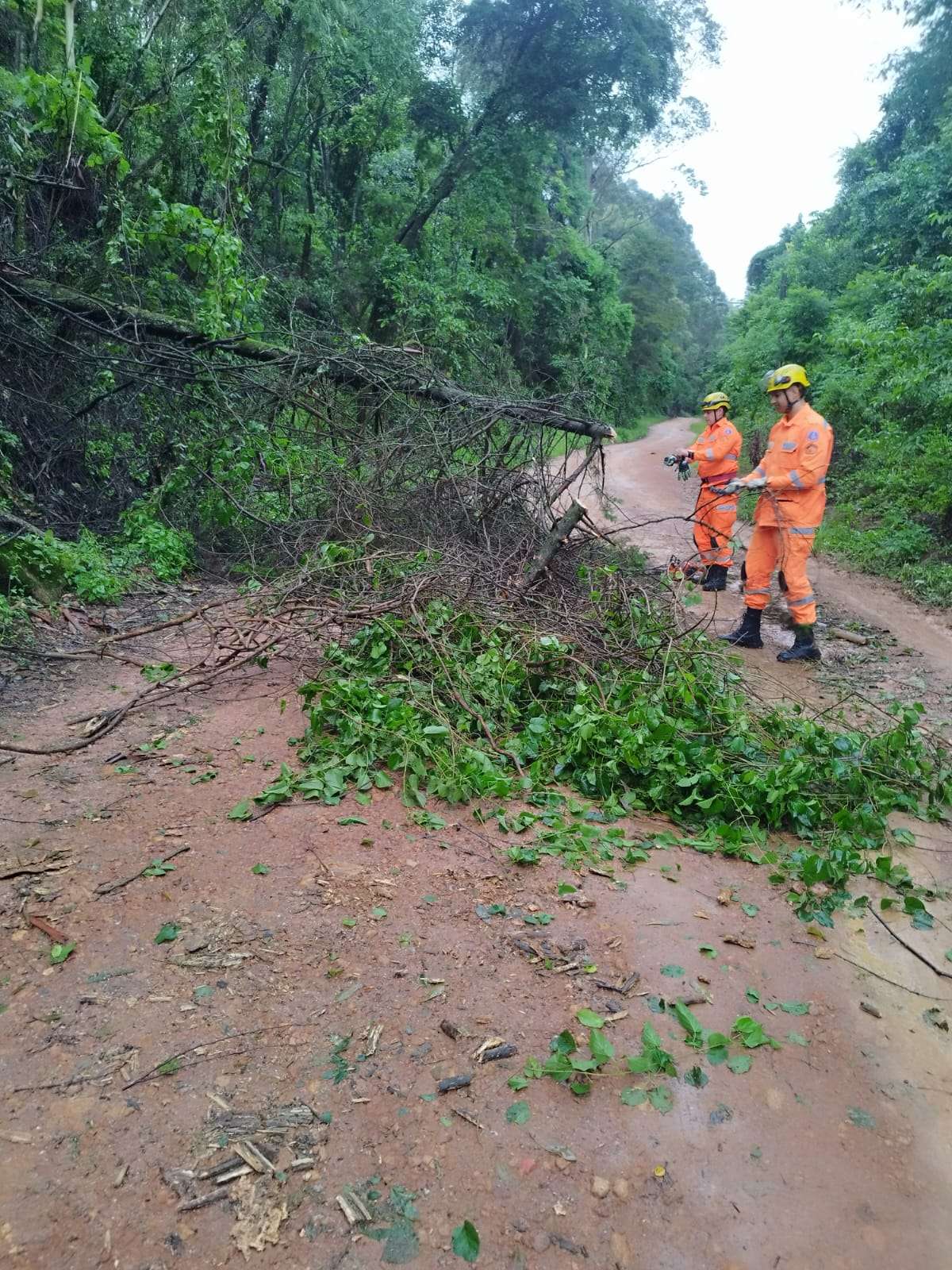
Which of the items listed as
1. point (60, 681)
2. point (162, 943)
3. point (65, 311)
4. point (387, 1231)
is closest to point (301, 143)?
point (65, 311)

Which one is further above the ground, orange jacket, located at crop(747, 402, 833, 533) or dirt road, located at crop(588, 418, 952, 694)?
orange jacket, located at crop(747, 402, 833, 533)

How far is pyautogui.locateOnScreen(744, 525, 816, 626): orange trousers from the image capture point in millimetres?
5930

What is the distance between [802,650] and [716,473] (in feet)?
7.44

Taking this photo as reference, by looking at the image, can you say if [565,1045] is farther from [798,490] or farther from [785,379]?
[785,379]

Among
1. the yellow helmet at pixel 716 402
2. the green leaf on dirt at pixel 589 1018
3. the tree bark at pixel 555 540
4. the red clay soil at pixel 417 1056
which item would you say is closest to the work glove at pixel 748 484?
the tree bark at pixel 555 540

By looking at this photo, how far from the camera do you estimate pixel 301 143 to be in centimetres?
1511

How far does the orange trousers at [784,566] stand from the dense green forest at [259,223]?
1.99 meters

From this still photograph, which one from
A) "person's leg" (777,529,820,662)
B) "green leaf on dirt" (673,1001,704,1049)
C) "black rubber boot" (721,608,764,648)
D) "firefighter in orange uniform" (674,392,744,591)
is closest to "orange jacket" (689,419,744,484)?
"firefighter in orange uniform" (674,392,744,591)

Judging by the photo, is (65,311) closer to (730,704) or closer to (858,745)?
(730,704)

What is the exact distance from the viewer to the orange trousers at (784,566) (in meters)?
5.93

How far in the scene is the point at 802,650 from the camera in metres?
6.02

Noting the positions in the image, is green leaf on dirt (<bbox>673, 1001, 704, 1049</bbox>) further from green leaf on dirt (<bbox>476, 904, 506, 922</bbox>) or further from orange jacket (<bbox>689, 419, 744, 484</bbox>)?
orange jacket (<bbox>689, 419, 744, 484</bbox>)

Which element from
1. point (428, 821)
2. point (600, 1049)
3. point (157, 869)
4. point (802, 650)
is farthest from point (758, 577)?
point (157, 869)

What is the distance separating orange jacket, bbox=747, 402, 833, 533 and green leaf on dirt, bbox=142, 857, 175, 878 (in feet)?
16.1
